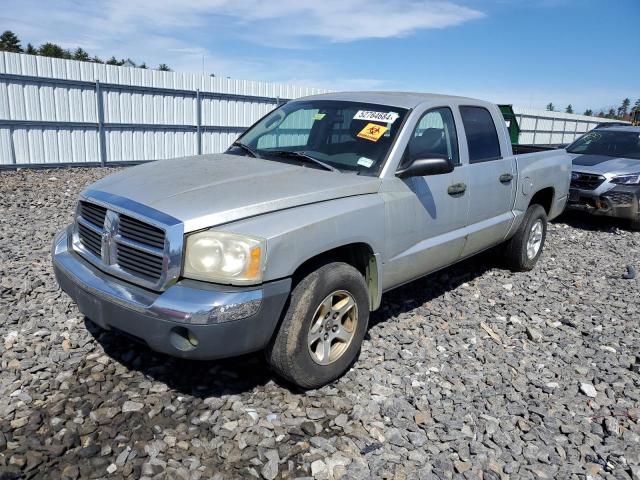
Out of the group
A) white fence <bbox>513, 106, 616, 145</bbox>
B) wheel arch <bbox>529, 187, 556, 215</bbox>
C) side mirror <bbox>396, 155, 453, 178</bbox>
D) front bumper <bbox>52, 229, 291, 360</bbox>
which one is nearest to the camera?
front bumper <bbox>52, 229, 291, 360</bbox>

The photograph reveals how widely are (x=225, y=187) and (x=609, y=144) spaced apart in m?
9.29

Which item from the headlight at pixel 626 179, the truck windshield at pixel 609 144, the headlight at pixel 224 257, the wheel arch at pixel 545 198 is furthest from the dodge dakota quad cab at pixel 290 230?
the truck windshield at pixel 609 144

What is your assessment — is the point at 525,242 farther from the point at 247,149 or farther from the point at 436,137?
the point at 247,149

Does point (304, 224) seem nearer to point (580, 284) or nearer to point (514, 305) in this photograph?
point (514, 305)

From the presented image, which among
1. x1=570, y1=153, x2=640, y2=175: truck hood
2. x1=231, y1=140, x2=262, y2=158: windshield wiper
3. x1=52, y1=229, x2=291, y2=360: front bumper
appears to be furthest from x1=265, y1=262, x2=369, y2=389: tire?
x1=570, y1=153, x2=640, y2=175: truck hood

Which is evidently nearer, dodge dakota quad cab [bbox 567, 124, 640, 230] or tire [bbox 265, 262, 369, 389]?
tire [bbox 265, 262, 369, 389]

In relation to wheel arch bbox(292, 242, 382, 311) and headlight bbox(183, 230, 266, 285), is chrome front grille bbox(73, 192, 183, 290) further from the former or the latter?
wheel arch bbox(292, 242, 382, 311)

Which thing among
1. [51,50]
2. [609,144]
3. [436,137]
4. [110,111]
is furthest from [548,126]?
[51,50]

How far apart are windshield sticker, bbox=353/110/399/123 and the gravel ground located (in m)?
1.69

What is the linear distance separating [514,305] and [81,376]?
3.88 metres

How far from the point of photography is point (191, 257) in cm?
271

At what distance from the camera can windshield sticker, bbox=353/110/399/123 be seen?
12.9ft

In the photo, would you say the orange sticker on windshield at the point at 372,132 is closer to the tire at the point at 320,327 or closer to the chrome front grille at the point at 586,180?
the tire at the point at 320,327

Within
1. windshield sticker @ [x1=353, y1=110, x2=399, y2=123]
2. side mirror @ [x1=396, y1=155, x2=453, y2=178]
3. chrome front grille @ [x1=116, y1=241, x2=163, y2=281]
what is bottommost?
chrome front grille @ [x1=116, y1=241, x2=163, y2=281]
